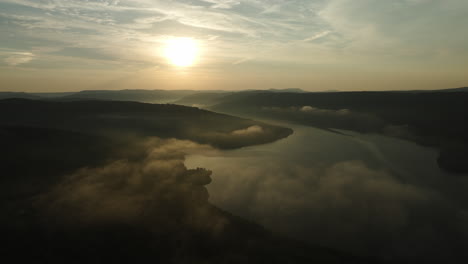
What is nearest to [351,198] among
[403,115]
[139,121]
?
[139,121]

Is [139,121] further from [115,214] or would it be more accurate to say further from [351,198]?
[351,198]

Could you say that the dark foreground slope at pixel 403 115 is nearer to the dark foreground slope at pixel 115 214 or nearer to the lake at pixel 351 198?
the lake at pixel 351 198

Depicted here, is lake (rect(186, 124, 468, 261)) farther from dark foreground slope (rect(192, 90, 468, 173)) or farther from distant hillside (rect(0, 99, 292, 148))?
distant hillside (rect(0, 99, 292, 148))

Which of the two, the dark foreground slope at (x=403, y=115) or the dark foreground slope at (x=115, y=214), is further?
the dark foreground slope at (x=403, y=115)

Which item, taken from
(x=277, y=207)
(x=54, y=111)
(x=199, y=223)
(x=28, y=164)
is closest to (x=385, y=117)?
(x=277, y=207)

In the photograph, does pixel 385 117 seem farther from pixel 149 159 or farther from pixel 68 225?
pixel 68 225

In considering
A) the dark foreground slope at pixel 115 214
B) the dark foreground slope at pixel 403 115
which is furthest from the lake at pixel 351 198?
the dark foreground slope at pixel 403 115
